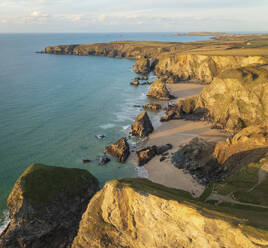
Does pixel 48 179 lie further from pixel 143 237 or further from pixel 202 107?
pixel 202 107

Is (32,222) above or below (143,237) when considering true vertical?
below

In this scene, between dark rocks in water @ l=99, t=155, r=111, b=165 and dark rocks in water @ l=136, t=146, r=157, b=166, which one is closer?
dark rocks in water @ l=136, t=146, r=157, b=166

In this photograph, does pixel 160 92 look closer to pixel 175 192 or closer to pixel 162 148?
pixel 162 148

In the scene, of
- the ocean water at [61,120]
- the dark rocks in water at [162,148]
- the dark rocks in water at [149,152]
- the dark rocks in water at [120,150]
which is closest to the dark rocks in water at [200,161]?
the dark rocks in water at [162,148]

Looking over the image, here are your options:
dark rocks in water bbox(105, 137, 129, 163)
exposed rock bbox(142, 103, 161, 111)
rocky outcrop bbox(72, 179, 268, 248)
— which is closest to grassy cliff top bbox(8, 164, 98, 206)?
rocky outcrop bbox(72, 179, 268, 248)

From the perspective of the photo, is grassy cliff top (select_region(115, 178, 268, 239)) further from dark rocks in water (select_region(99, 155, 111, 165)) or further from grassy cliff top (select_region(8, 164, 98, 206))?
dark rocks in water (select_region(99, 155, 111, 165))

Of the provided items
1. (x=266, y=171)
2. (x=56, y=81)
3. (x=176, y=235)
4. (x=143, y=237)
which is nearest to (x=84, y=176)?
(x=143, y=237)

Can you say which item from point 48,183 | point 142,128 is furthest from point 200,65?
point 48,183

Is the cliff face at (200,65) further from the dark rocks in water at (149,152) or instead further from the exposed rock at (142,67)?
the dark rocks in water at (149,152)
